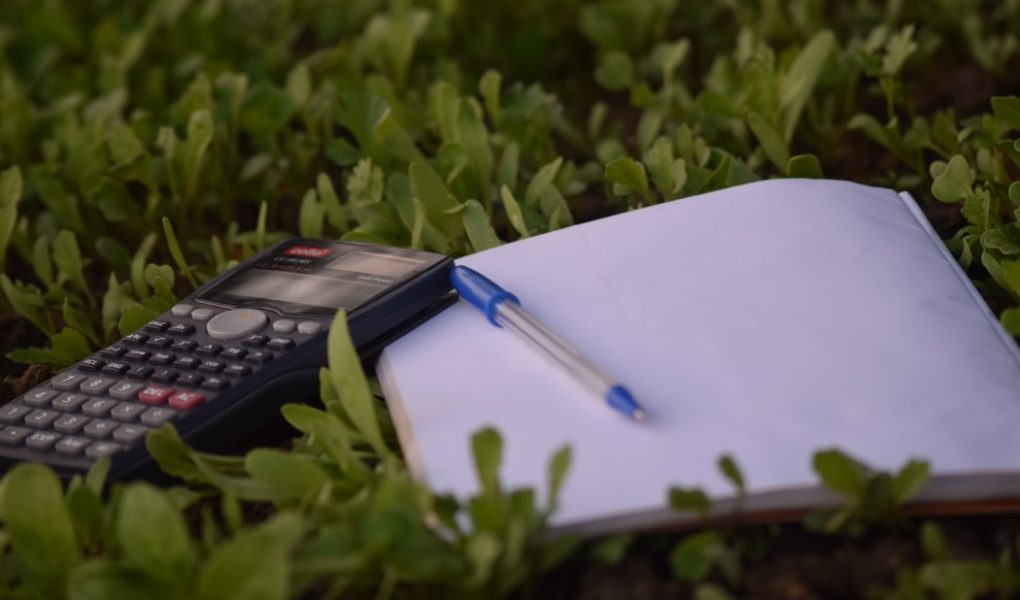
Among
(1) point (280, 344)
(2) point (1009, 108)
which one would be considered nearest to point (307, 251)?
(1) point (280, 344)

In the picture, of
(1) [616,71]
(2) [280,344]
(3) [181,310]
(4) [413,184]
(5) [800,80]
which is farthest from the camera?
(1) [616,71]

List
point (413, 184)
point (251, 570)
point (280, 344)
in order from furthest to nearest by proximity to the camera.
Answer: point (413, 184) < point (280, 344) < point (251, 570)

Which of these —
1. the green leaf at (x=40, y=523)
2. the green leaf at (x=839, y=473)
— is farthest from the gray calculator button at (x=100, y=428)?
the green leaf at (x=839, y=473)

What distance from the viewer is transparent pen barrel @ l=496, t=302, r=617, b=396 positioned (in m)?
0.80

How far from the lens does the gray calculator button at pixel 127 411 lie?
2.86 feet

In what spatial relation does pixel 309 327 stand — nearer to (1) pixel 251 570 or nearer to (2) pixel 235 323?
(2) pixel 235 323

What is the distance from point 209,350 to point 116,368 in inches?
3.1

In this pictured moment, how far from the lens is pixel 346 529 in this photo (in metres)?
0.70

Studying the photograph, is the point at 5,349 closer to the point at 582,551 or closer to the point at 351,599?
the point at 351,599

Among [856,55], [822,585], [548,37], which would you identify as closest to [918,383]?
[822,585]

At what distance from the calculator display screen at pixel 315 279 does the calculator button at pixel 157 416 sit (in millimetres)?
135

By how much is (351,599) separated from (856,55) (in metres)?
0.88

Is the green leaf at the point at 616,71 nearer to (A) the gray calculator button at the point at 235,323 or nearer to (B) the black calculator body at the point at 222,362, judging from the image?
(B) the black calculator body at the point at 222,362

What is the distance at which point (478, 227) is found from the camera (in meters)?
1.08
